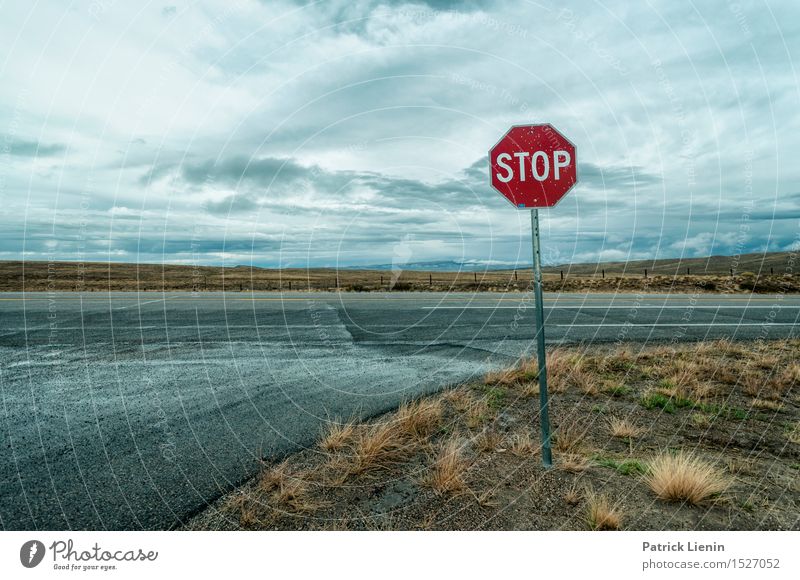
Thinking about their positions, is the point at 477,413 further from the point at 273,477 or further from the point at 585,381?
the point at 273,477

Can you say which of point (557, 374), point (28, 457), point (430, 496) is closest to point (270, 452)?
point (430, 496)

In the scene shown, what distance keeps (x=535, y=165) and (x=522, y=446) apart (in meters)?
2.46

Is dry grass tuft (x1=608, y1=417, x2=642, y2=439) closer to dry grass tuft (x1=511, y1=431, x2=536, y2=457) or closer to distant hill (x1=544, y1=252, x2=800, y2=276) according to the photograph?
dry grass tuft (x1=511, y1=431, x2=536, y2=457)

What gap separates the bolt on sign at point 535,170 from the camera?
369cm

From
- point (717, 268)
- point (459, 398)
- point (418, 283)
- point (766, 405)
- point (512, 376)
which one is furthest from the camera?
point (717, 268)

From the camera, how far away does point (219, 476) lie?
3723mm

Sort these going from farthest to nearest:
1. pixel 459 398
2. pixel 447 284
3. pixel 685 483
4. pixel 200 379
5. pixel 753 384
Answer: pixel 447 284 < pixel 200 379 < pixel 753 384 < pixel 459 398 < pixel 685 483

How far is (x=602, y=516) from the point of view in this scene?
300cm

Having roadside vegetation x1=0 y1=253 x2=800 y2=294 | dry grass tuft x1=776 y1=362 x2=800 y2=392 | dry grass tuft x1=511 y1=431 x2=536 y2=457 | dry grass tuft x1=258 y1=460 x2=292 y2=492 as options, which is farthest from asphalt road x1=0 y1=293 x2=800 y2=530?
roadside vegetation x1=0 y1=253 x2=800 y2=294

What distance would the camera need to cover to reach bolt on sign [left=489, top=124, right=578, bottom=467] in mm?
3691

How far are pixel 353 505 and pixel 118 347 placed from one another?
313 inches

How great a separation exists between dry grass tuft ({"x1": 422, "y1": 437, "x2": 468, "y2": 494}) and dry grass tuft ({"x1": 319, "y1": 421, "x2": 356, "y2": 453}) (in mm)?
887

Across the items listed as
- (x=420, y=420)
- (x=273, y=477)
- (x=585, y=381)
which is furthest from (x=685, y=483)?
(x=585, y=381)
